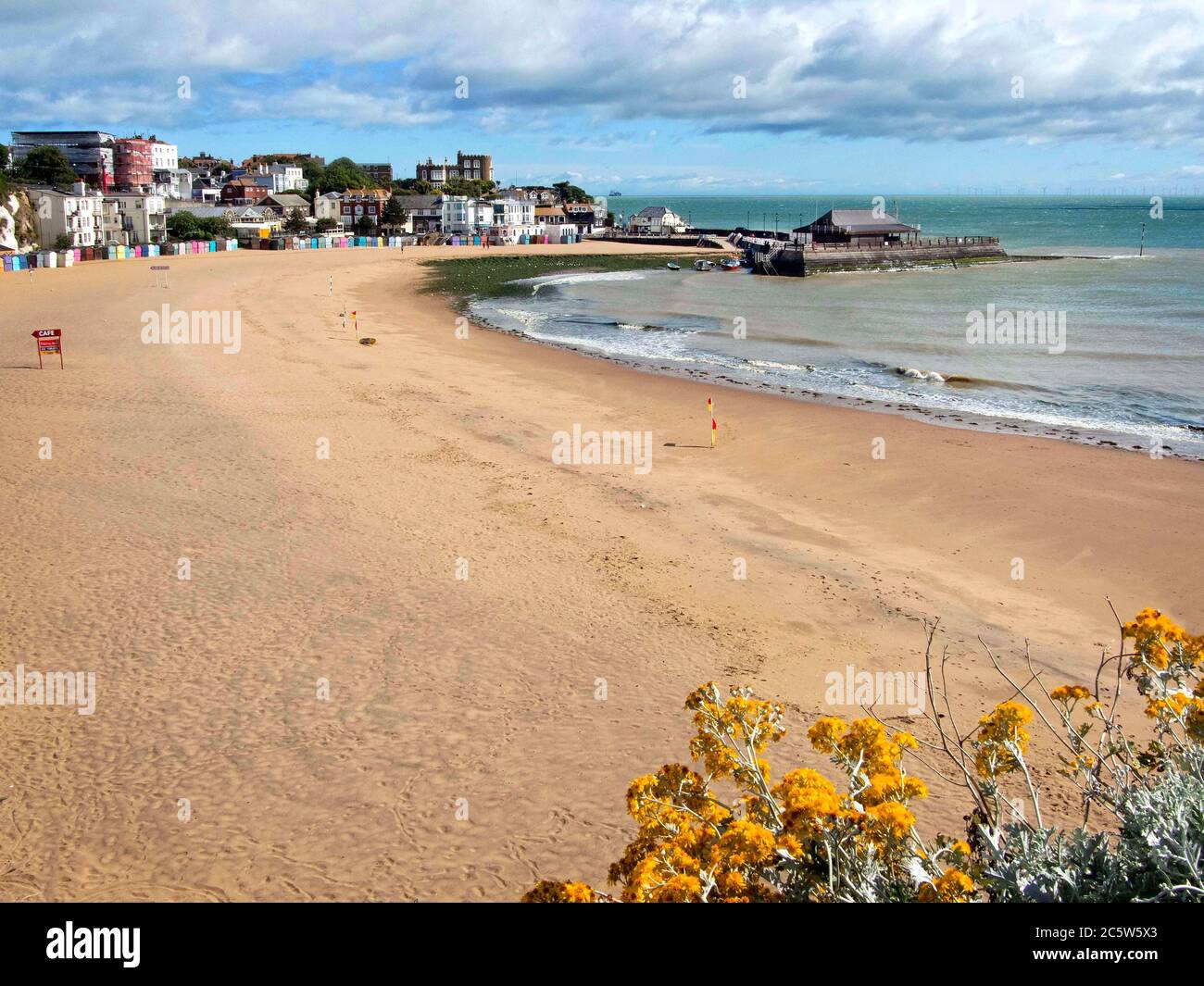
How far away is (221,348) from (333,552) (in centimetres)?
1928

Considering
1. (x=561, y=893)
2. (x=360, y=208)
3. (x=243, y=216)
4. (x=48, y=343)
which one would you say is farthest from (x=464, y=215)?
(x=561, y=893)

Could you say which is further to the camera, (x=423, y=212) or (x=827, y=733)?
(x=423, y=212)

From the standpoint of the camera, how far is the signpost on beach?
83.6 ft

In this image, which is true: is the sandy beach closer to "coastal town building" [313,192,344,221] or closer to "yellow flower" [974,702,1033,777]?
"yellow flower" [974,702,1033,777]

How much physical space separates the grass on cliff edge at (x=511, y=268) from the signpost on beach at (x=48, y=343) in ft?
87.8

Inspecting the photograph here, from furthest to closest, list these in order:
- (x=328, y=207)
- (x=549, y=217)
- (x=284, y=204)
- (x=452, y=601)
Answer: (x=549, y=217) → (x=328, y=207) → (x=284, y=204) → (x=452, y=601)

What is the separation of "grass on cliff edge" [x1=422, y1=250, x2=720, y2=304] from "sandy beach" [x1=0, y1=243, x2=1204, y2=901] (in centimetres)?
3511

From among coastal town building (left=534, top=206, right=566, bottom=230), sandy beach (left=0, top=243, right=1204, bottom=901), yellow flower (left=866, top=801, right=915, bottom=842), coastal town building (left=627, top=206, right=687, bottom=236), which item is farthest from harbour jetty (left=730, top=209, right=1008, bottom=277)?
yellow flower (left=866, top=801, right=915, bottom=842)

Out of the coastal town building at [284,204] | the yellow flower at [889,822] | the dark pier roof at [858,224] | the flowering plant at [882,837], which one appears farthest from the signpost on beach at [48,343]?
the coastal town building at [284,204]

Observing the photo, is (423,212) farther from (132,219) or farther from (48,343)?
(48,343)

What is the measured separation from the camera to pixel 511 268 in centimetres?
8112

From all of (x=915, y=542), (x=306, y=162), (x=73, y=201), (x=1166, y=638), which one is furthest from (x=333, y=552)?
(x=306, y=162)

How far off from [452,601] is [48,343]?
2098 cm

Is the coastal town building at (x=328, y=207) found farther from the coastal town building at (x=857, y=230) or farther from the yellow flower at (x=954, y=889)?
the yellow flower at (x=954, y=889)
